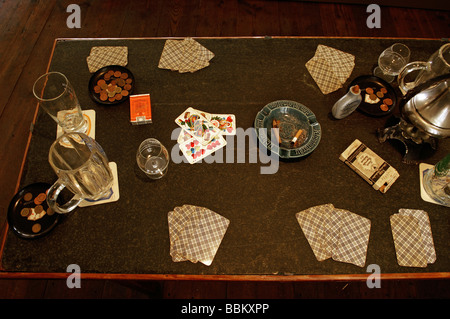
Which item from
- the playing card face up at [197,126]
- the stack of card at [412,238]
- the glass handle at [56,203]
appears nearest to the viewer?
the glass handle at [56,203]

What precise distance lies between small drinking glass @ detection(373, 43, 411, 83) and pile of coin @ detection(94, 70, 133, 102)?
1.28 m

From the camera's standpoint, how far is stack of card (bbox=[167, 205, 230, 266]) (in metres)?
1.20

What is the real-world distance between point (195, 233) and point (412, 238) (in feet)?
2.90

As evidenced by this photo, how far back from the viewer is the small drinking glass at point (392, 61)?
157cm

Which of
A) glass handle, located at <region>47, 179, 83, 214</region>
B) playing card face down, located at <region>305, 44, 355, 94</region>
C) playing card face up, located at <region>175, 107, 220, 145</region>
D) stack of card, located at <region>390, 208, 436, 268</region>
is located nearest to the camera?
glass handle, located at <region>47, 179, 83, 214</region>

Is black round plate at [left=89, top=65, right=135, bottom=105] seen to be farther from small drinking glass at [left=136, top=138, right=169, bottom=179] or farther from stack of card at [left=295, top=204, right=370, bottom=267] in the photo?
stack of card at [left=295, top=204, right=370, bottom=267]

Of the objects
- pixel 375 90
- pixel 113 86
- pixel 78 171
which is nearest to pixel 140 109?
pixel 113 86

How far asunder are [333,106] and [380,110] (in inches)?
9.4

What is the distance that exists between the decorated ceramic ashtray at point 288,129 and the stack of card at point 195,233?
41 centimetres

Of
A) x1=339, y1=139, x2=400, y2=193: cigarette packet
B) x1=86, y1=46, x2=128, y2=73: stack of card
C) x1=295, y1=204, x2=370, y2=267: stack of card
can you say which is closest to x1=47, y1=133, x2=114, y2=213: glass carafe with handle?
x1=86, y1=46, x2=128, y2=73: stack of card

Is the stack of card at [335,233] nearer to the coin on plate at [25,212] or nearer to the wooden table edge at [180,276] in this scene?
the wooden table edge at [180,276]

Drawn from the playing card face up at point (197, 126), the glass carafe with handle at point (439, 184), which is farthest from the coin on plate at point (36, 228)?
the glass carafe with handle at point (439, 184)
